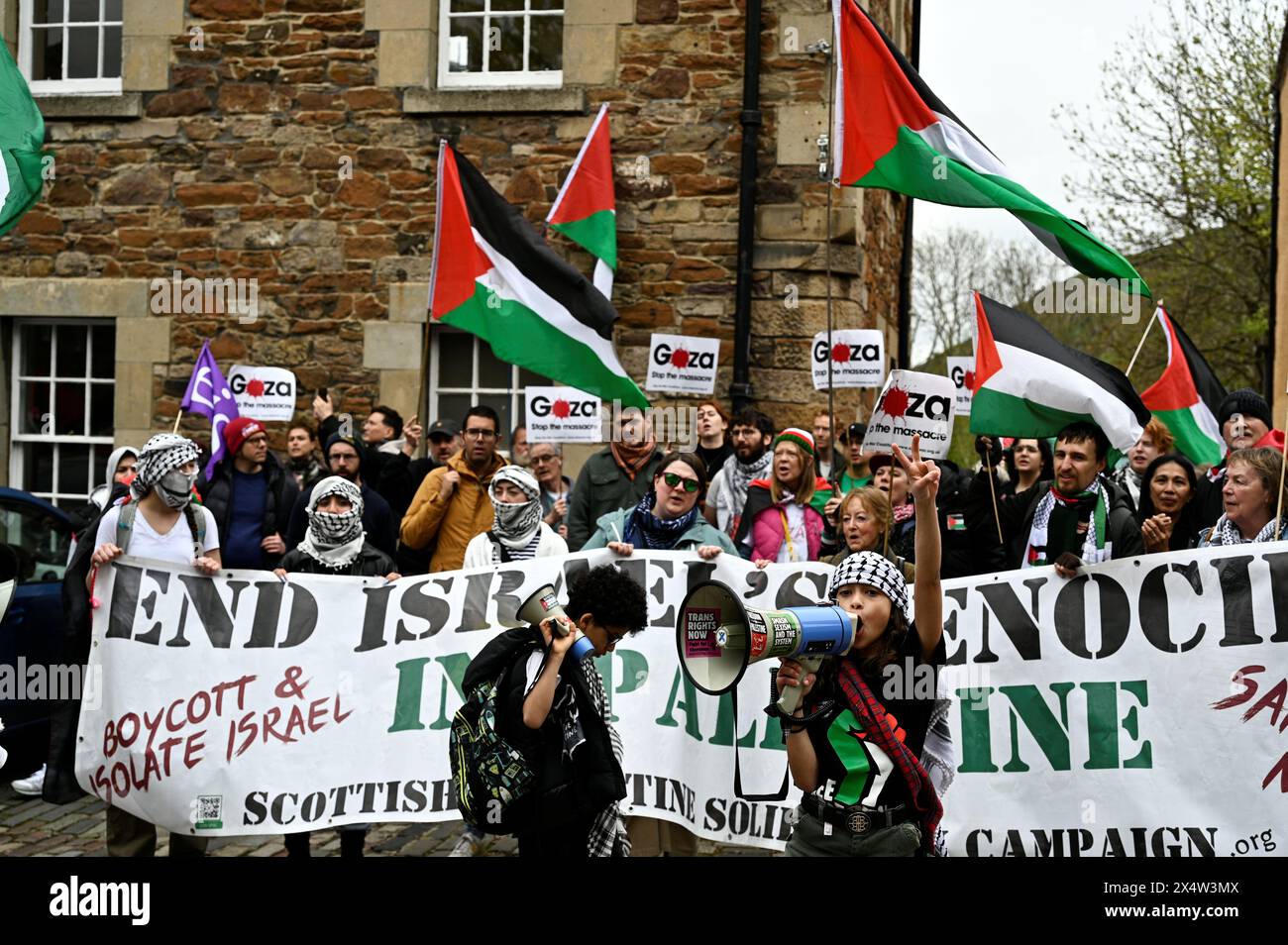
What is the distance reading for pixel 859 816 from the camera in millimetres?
4152

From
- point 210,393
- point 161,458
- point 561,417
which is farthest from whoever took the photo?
point 210,393

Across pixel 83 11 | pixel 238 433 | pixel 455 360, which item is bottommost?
pixel 238 433

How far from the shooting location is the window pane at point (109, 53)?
13023 mm

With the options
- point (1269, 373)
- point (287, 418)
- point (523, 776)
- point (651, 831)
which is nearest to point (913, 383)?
point (651, 831)

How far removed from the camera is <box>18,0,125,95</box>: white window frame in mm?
12867

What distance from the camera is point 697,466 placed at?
22.2ft

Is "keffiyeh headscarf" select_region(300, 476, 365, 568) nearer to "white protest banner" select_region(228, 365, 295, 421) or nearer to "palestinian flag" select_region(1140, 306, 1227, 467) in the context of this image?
"white protest banner" select_region(228, 365, 295, 421)

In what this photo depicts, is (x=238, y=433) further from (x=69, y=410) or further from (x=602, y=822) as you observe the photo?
(x=69, y=410)

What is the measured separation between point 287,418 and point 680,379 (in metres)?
3.00

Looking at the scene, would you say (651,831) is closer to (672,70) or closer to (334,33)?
(672,70)

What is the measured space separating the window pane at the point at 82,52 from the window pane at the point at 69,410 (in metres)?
2.77

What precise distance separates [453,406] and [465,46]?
3.04 m

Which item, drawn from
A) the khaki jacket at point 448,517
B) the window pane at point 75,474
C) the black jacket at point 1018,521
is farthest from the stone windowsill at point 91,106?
the black jacket at point 1018,521

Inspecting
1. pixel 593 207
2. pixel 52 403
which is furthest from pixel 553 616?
pixel 52 403
